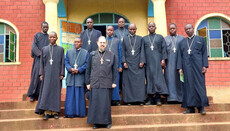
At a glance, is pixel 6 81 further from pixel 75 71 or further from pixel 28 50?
pixel 75 71

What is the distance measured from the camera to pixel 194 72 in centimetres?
567

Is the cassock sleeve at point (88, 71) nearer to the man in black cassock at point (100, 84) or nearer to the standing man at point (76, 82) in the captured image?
the man in black cassock at point (100, 84)

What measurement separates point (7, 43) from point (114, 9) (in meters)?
4.07

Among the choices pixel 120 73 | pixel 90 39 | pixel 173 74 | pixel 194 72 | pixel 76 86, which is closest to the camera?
pixel 76 86

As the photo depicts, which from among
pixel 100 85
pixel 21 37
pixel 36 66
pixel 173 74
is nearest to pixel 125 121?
pixel 100 85

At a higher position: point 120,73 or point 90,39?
point 90,39

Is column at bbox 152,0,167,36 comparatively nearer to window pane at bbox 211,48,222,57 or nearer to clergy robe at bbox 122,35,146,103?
clergy robe at bbox 122,35,146,103

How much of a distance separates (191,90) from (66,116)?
261 cm

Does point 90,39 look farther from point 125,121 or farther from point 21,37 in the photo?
point 21,37

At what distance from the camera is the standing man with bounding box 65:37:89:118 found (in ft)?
17.9

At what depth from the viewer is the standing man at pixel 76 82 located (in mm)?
5457

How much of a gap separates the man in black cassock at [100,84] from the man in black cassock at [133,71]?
0.82 metres

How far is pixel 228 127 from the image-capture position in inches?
207

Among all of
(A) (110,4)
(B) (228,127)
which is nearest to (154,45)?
(B) (228,127)
